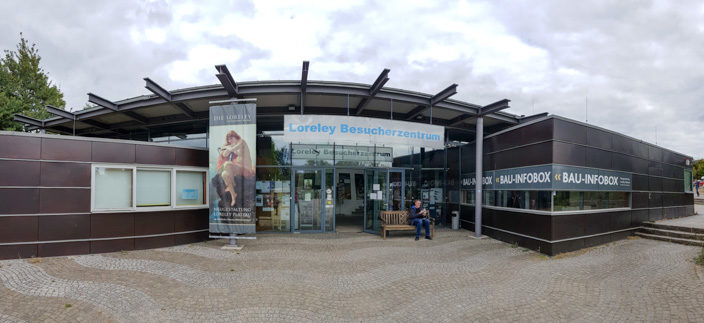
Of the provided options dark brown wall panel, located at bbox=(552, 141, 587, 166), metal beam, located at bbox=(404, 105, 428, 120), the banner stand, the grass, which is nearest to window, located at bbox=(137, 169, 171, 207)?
the banner stand

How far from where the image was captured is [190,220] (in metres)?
8.72

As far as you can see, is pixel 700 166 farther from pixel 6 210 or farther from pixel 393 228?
pixel 6 210

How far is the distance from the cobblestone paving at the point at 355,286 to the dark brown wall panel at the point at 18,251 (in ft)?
1.20

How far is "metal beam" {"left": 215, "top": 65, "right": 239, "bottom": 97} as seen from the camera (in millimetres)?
7996

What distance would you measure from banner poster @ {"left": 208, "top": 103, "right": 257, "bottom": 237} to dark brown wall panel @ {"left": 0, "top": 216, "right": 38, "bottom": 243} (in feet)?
12.4

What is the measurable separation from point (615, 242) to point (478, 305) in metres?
7.97

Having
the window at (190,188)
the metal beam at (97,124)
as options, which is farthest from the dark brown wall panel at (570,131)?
the metal beam at (97,124)

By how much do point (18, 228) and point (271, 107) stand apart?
726 centimetres

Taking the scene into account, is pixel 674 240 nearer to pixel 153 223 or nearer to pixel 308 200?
pixel 308 200

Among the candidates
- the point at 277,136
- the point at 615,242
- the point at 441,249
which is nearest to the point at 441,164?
the point at 441,249

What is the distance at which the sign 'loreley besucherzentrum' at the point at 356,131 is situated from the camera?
29.4 ft

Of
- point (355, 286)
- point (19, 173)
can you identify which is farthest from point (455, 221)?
point (19, 173)

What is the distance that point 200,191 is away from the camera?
9062 millimetres

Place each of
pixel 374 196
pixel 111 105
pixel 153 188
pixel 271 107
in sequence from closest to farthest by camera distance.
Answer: pixel 153 188, pixel 111 105, pixel 374 196, pixel 271 107
